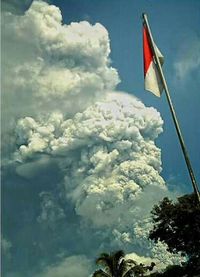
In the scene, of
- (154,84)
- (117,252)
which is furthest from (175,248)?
(154,84)

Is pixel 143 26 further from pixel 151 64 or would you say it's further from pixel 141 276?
pixel 141 276

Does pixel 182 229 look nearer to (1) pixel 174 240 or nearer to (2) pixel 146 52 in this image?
(1) pixel 174 240

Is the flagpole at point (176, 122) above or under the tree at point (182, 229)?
under

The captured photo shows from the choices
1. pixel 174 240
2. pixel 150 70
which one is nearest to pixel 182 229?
pixel 174 240

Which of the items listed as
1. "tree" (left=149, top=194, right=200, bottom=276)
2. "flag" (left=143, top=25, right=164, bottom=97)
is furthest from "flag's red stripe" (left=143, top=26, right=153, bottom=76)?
"tree" (left=149, top=194, right=200, bottom=276)

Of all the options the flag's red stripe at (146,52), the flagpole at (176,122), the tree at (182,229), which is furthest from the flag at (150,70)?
the tree at (182,229)

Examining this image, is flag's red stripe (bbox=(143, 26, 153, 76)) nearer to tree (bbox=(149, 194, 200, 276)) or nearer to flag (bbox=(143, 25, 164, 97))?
flag (bbox=(143, 25, 164, 97))

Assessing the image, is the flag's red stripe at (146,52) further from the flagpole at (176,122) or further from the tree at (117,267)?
the tree at (117,267)

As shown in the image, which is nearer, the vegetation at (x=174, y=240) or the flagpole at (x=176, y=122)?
the flagpole at (x=176, y=122)
